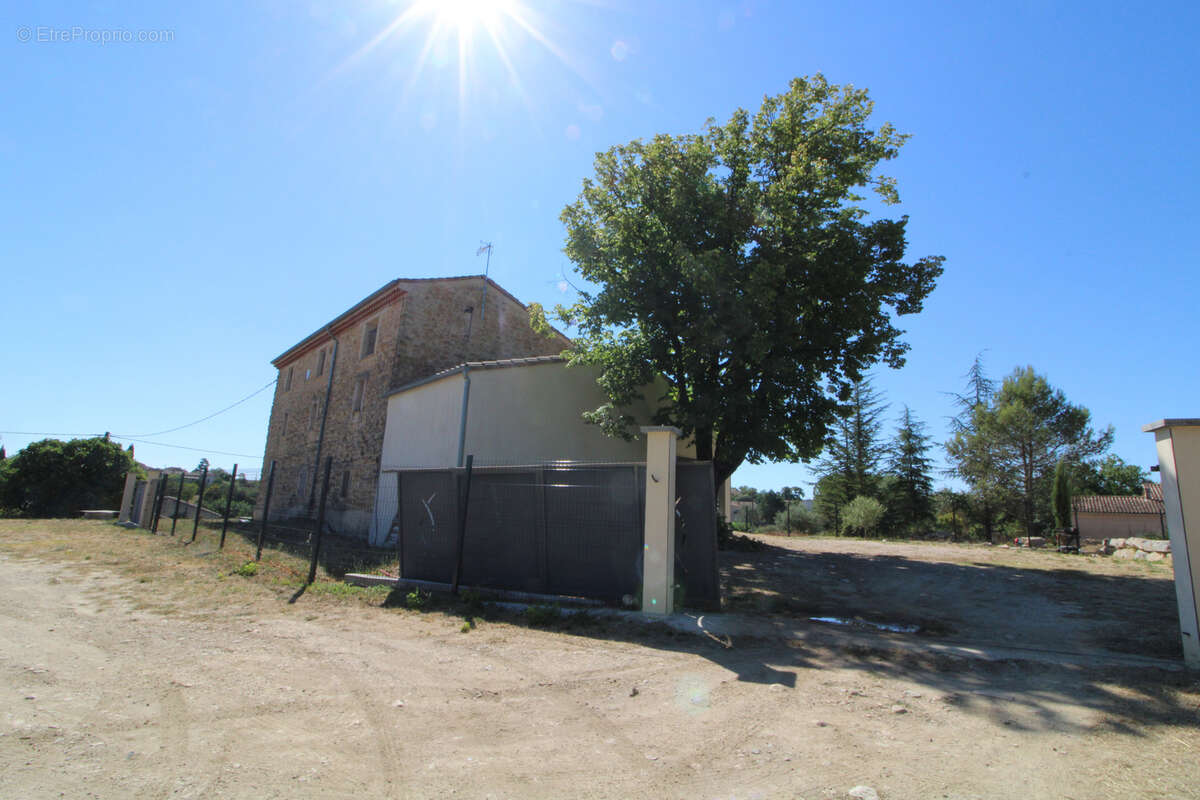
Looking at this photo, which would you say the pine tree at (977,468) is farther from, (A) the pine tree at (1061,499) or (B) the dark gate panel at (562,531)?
(B) the dark gate panel at (562,531)

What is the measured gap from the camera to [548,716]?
343 cm

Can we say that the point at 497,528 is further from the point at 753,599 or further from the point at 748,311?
the point at 748,311

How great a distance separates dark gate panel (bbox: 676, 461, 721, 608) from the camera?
21.6ft

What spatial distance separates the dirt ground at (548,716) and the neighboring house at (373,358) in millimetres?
12328

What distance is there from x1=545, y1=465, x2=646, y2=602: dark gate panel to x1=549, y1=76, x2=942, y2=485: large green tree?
17.4 ft

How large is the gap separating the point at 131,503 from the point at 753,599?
22.5 m

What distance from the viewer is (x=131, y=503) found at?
65.6ft

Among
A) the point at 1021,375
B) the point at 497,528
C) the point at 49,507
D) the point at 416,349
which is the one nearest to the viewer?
the point at 497,528

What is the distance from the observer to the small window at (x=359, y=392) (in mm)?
19344

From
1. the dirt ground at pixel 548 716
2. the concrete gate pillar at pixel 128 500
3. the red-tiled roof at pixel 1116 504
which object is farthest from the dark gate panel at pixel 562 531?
the red-tiled roof at pixel 1116 504

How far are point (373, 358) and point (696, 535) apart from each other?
15.5 m

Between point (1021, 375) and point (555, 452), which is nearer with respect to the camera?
point (555, 452)

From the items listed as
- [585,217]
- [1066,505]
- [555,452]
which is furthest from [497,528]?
[1066,505]

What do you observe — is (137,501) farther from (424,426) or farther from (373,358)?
(424,426)
